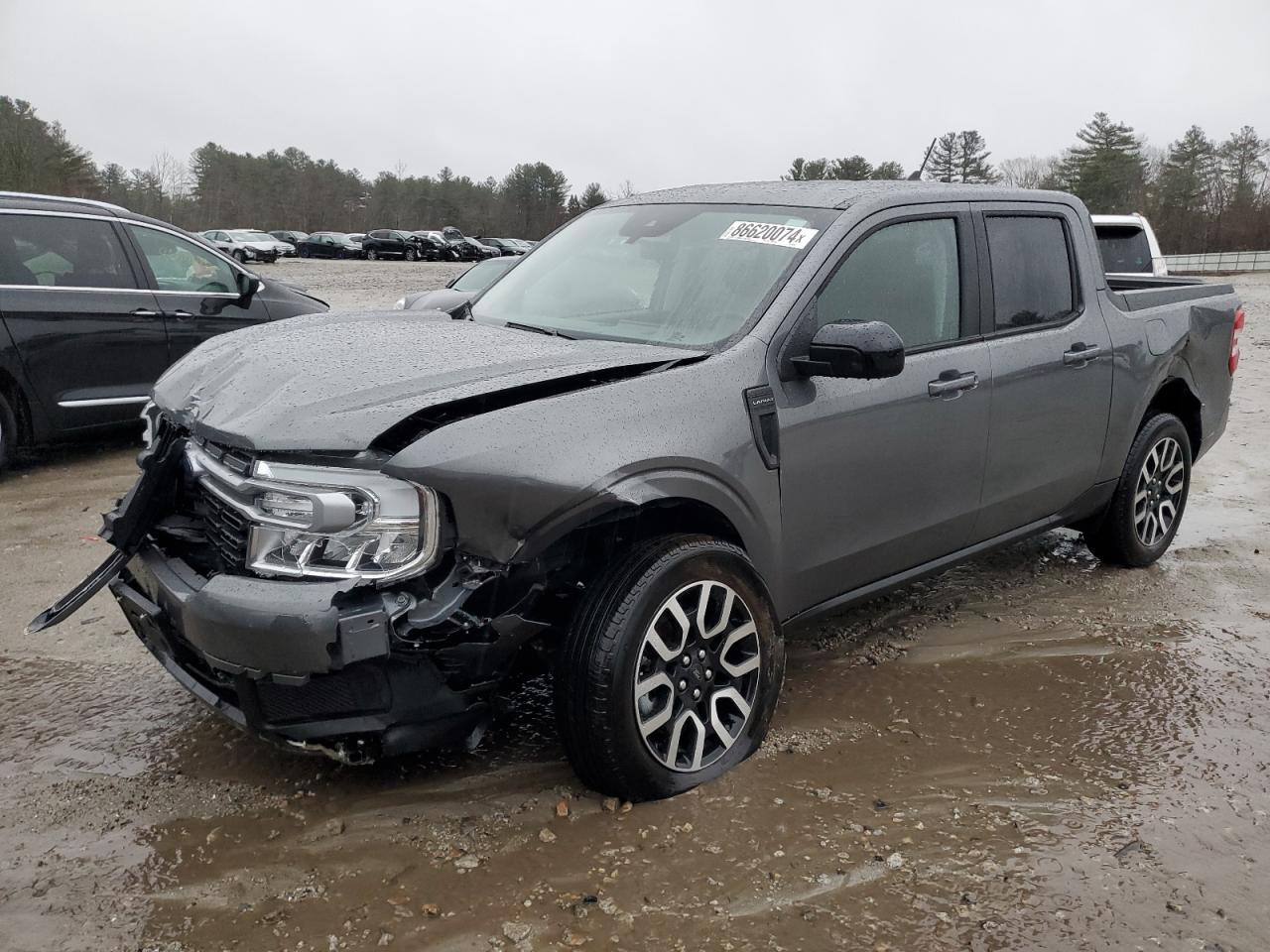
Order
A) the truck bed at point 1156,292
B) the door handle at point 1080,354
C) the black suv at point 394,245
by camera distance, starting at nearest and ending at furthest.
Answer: the door handle at point 1080,354
the truck bed at point 1156,292
the black suv at point 394,245

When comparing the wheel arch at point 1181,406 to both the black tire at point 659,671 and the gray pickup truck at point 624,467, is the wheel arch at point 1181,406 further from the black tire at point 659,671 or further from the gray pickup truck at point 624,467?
the black tire at point 659,671

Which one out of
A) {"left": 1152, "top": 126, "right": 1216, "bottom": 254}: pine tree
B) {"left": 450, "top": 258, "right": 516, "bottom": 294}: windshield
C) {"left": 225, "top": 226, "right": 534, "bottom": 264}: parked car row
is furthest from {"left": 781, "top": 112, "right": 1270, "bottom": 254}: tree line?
{"left": 450, "top": 258, "right": 516, "bottom": 294}: windshield

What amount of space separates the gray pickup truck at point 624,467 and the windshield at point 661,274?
0.01 metres

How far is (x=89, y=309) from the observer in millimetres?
6789

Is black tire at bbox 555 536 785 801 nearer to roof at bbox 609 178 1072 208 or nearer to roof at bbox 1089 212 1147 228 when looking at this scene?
roof at bbox 609 178 1072 208

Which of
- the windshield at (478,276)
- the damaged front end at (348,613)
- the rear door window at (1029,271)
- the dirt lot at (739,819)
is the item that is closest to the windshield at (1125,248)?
the rear door window at (1029,271)

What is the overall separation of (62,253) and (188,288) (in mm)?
850

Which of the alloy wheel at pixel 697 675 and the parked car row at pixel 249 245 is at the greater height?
the parked car row at pixel 249 245

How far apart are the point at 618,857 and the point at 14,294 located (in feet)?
18.5

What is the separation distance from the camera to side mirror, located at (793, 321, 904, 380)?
3.15 metres

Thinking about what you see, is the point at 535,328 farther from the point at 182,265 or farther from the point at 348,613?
the point at 182,265

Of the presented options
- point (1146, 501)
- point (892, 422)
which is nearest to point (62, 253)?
point (892, 422)

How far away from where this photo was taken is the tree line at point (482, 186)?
5256 cm

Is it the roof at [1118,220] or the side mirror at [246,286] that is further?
the roof at [1118,220]
